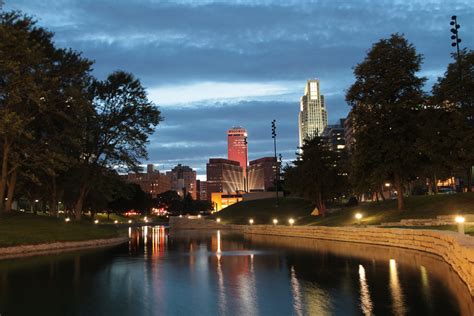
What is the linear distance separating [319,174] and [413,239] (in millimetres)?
31074

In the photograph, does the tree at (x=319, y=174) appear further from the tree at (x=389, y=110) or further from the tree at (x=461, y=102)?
the tree at (x=461, y=102)

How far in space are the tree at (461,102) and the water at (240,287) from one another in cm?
1742

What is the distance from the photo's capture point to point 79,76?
145 feet

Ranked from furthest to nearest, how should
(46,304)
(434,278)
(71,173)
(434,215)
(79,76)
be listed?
(71,173) < (79,76) < (434,215) < (434,278) < (46,304)

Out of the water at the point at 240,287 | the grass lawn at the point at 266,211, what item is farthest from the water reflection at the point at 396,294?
the grass lawn at the point at 266,211

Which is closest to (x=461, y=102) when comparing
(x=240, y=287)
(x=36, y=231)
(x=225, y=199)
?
(x=240, y=287)

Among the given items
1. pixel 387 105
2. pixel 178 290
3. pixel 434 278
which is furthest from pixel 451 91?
pixel 178 290

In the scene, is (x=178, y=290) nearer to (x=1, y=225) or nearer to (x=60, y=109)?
(x=1, y=225)

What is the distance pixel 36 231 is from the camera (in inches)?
1356

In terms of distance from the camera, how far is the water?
11.3 meters

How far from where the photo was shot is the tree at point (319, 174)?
57.0 meters

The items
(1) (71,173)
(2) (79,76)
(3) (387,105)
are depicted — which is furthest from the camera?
(1) (71,173)

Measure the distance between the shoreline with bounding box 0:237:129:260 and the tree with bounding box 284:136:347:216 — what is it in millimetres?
25048

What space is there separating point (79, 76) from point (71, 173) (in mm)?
11514
